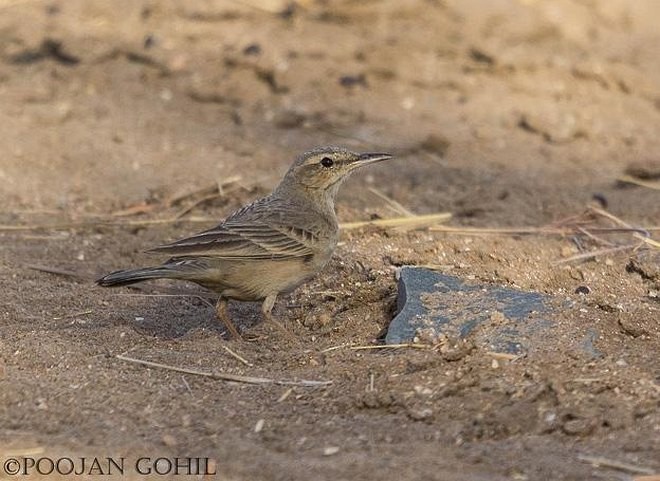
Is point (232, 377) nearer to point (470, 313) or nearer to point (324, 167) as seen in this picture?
point (470, 313)

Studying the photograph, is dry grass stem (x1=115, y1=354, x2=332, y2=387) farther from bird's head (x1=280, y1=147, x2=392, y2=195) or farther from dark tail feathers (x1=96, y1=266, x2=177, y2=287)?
bird's head (x1=280, y1=147, x2=392, y2=195)

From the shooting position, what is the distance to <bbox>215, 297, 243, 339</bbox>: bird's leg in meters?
6.18

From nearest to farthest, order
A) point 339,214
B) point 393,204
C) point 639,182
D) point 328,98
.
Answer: point 339,214
point 393,204
point 639,182
point 328,98

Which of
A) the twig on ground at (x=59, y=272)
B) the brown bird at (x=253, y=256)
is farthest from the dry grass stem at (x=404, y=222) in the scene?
the twig on ground at (x=59, y=272)

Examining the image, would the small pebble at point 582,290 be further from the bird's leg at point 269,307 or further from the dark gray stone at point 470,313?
the bird's leg at point 269,307

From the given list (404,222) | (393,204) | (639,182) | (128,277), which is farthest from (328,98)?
(128,277)

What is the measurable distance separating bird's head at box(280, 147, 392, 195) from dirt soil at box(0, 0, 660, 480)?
0.46m

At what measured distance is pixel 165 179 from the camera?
356 inches

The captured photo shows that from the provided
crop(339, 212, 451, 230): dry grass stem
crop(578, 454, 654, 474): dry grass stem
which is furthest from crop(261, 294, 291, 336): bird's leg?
crop(578, 454, 654, 474): dry grass stem

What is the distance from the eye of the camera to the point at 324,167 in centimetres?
686

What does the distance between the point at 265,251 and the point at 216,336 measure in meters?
0.54

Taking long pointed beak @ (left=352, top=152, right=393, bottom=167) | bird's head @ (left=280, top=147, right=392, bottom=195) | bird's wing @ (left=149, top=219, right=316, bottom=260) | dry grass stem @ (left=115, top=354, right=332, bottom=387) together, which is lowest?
dry grass stem @ (left=115, top=354, right=332, bottom=387)

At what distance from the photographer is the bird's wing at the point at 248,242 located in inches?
239

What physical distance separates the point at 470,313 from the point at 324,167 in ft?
5.09
